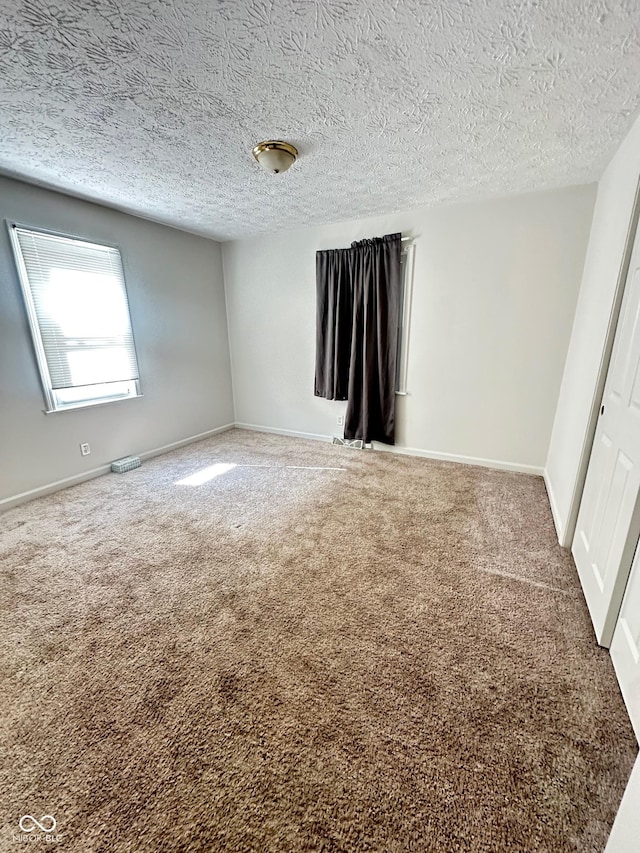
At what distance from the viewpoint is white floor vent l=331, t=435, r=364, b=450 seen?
13.1ft

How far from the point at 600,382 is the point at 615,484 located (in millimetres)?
631

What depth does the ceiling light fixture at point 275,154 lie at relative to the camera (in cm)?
197

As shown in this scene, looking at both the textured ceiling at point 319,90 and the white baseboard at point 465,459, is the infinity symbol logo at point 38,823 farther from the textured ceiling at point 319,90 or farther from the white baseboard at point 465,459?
the white baseboard at point 465,459

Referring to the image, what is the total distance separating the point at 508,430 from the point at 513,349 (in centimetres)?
76

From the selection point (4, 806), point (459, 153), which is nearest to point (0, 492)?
point (4, 806)

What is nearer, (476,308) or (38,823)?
(38,823)

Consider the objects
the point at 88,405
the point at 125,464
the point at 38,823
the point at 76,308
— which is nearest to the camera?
the point at 38,823

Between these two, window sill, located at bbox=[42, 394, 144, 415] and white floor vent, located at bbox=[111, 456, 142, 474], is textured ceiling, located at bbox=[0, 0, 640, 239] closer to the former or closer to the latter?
window sill, located at bbox=[42, 394, 144, 415]

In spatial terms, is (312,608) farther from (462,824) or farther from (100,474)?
(100,474)

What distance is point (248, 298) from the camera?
170 inches

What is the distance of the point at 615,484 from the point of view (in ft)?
5.10

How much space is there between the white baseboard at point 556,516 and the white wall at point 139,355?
149 inches

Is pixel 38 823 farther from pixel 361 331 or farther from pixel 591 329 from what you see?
pixel 361 331

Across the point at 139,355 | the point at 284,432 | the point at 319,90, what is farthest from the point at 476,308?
the point at 139,355
